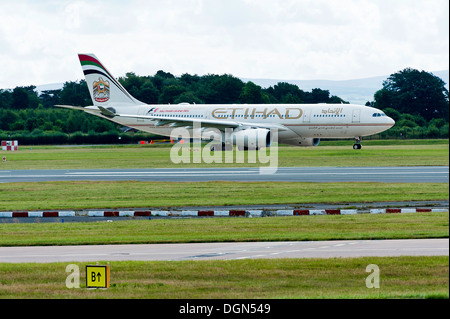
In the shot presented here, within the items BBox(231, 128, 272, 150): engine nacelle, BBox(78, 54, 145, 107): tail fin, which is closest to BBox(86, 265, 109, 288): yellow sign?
BBox(231, 128, 272, 150): engine nacelle

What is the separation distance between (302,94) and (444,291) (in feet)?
359

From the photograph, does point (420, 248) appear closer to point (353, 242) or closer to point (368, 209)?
point (353, 242)

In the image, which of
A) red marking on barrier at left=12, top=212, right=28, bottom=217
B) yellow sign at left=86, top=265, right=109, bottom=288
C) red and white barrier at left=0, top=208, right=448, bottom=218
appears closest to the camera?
yellow sign at left=86, top=265, right=109, bottom=288

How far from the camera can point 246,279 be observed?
11.9 meters

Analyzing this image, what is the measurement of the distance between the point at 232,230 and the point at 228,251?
3.49 m

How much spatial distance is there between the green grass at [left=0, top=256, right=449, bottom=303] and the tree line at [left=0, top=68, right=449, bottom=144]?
195 ft

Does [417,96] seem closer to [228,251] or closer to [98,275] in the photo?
[228,251]

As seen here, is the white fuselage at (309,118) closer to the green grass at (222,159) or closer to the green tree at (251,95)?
the green grass at (222,159)

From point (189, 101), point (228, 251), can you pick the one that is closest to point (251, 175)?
point (228, 251)

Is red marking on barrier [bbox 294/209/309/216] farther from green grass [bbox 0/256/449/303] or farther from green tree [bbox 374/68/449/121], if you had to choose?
green tree [bbox 374/68/449/121]

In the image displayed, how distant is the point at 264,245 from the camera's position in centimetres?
1585

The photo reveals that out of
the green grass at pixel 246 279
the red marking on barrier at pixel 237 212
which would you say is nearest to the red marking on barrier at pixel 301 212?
the red marking on barrier at pixel 237 212

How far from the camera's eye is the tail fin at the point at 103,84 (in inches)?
2466

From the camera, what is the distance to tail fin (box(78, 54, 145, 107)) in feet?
205
